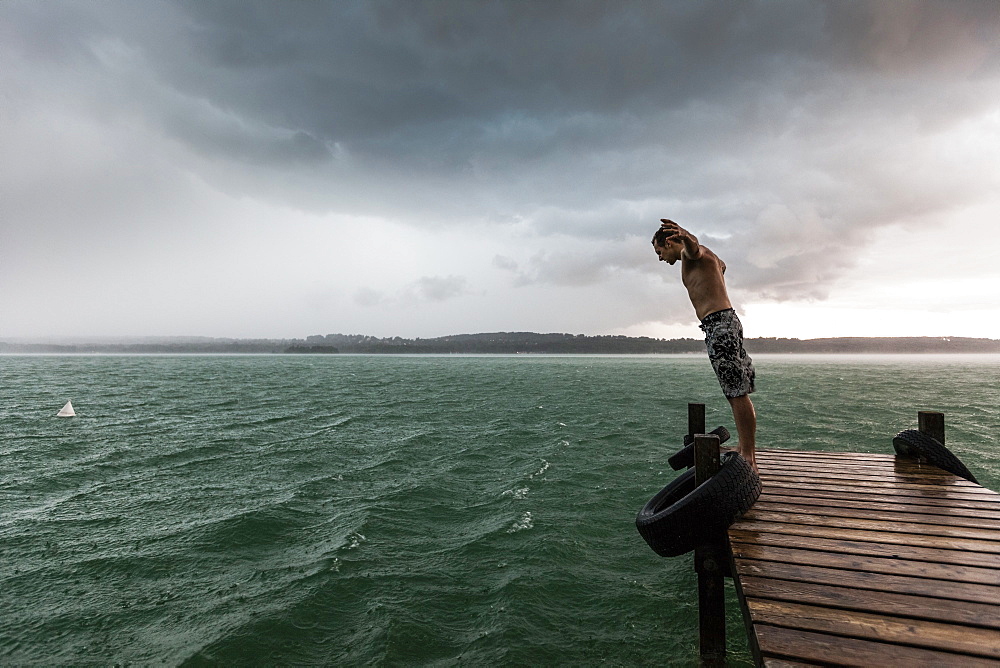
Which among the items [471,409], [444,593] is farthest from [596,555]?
[471,409]

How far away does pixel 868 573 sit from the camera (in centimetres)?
412

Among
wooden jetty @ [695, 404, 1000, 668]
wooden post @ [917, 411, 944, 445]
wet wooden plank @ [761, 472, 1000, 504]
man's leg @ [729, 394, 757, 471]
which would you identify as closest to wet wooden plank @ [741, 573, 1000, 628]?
wooden jetty @ [695, 404, 1000, 668]

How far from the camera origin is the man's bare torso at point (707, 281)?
5.86 meters

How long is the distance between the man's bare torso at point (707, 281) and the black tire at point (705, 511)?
5.96 ft

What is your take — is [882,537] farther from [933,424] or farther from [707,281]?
[933,424]

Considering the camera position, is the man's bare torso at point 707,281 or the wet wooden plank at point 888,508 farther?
the man's bare torso at point 707,281

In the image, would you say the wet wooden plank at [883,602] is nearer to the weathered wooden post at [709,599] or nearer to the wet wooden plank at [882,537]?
the wet wooden plank at [882,537]

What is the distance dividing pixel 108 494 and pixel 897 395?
54.5 meters

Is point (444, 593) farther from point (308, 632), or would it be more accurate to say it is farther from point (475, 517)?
point (475, 517)

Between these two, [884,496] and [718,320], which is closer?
[718,320]

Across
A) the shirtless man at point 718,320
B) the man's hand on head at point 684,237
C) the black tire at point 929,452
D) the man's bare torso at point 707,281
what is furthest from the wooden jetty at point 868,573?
the man's hand on head at point 684,237

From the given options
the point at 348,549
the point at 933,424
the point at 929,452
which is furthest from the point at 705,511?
the point at 348,549

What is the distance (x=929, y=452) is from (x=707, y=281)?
5.63 metres

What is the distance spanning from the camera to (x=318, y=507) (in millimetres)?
11336
